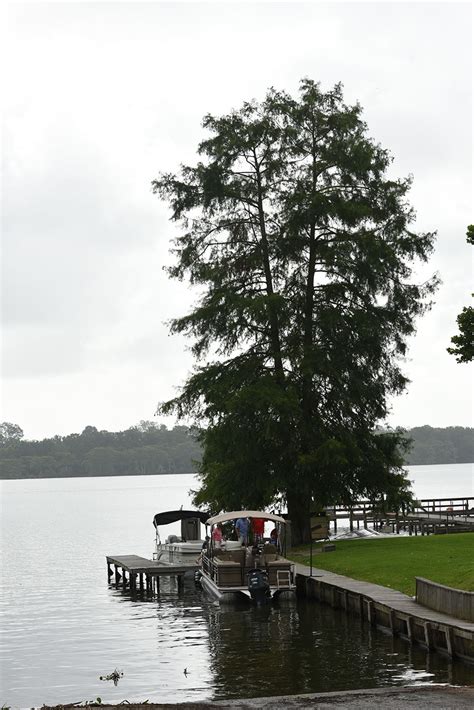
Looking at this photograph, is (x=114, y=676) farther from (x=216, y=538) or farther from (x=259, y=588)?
(x=216, y=538)

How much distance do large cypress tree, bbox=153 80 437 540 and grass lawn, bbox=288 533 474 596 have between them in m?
2.89

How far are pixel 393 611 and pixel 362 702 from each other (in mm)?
8904

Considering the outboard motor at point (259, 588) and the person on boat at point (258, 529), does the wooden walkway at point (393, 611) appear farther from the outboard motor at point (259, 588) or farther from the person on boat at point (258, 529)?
the person on boat at point (258, 529)

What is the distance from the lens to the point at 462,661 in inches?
887

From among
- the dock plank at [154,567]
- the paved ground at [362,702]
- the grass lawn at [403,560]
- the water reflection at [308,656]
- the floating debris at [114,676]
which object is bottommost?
the floating debris at [114,676]

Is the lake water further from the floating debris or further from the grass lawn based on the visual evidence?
the grass lawn

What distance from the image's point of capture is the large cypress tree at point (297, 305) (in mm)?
43938

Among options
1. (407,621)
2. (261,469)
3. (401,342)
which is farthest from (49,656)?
(401,342)

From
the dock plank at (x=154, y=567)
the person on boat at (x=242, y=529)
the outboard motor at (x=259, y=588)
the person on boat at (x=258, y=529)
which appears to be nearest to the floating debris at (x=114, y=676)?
the outboard motor at (x=259, y=588)

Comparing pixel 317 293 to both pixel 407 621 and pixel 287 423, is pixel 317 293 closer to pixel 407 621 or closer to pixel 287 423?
pixel 287 423

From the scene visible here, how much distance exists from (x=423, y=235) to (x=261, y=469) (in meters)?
13.0

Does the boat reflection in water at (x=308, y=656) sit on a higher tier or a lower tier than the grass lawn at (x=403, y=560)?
lower

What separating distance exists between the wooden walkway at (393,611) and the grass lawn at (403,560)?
2.34 ft

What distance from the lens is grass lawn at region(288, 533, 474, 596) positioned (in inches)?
1204
